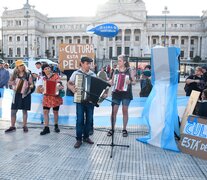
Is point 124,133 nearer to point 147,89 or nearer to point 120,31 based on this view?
point 147,89

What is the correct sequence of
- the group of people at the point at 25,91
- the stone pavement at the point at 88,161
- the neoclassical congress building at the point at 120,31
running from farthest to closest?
the neoclassical congress building at the point at 120,31 → the group of people at the point at 25,91 → the stone pavement at the point at 88,161

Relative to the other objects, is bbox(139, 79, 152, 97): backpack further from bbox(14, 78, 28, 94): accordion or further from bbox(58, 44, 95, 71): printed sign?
bbox(14, 78, 28, 94): accordion

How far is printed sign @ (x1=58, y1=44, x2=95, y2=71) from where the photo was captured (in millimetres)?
8102

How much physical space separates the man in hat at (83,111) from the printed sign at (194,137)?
6.51ft

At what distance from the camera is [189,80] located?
25.1 ft

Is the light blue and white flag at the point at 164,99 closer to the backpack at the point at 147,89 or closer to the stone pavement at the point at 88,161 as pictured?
the stone pavement at the point at 88,161

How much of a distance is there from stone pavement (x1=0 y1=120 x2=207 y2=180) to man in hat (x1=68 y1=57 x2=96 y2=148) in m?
0.25

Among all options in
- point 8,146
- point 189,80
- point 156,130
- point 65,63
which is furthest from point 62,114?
point 189,80

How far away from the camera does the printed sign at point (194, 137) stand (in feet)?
18.5

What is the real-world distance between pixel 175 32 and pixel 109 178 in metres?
86.2

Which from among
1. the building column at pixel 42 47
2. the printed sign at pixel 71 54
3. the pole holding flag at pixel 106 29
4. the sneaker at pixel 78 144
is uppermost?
the building column at pixel 42 47

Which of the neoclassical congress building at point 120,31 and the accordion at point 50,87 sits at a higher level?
the neoclassical congress building at point 120,31

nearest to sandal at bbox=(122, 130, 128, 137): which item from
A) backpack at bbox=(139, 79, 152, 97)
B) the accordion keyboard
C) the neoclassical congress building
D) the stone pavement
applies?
the stone pavement

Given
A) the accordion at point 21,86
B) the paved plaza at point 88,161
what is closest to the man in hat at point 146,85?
the paved plaza at point 88,161
